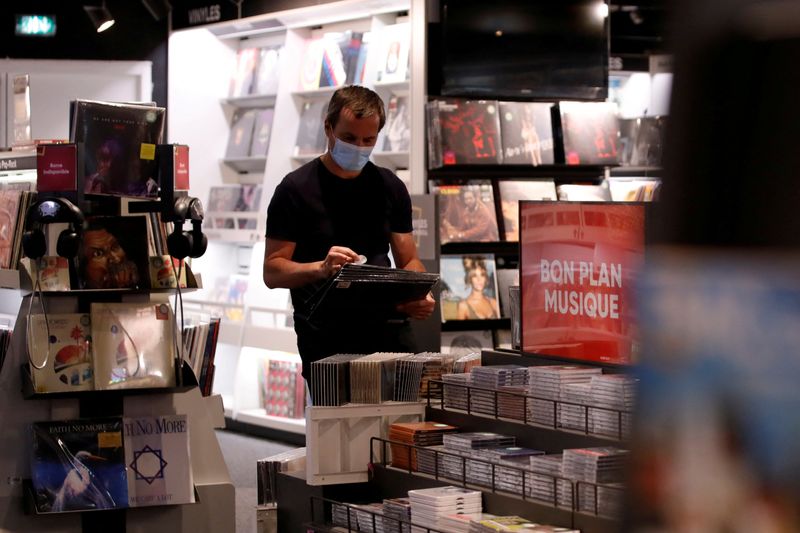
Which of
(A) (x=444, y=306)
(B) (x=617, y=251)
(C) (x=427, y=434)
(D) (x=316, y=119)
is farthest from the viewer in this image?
(D) (x=316, y=119)

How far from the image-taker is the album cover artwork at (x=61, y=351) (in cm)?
415

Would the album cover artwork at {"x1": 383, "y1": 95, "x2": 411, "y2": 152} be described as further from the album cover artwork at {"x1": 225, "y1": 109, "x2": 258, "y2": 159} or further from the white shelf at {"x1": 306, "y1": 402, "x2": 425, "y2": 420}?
the white shelf at {"x1": 306, "y1": 402, "x2": 425, "y2": 420}

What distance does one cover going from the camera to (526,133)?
23.4 ft

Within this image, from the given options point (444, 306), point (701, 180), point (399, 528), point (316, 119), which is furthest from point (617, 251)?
point (316, 119)

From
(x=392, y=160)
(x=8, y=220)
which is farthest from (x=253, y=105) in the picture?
(x=8, y=220)

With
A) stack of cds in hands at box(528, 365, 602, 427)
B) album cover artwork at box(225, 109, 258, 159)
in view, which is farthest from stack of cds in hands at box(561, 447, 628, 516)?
album cover artwork at box(225, 109, 258, 159)

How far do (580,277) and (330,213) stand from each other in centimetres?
106

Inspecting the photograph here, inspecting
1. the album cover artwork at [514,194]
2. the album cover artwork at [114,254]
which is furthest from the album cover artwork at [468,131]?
the album cover artwork at [114,254]

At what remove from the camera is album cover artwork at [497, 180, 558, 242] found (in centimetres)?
708

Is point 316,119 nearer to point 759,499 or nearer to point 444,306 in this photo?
point 444,306

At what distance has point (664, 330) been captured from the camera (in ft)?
3.07

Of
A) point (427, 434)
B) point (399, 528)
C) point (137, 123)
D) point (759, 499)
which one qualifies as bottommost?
point (399, 528)

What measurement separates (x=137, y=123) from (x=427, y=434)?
1.99m

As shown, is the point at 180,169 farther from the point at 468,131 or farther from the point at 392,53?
the point at 392,53
